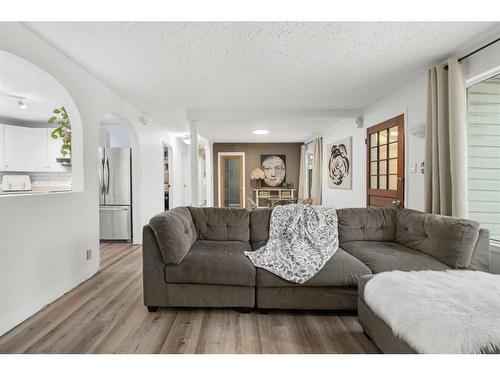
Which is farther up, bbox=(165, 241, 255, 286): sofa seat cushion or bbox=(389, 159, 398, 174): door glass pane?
bbox=(389, 159, 398, 174): door glass pane

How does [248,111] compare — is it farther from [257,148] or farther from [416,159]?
[257,148]

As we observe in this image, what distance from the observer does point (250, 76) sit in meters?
3.12

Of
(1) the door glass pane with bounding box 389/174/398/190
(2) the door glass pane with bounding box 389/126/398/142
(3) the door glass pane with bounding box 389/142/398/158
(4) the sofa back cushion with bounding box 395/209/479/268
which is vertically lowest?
(4) the sofa back cushion with bounding box 395/209/479/268

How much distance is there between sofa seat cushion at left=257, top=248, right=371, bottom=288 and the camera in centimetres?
214

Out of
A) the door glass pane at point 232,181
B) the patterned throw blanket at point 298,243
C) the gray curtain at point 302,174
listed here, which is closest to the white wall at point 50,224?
the patterned throw blanket at point 298,243

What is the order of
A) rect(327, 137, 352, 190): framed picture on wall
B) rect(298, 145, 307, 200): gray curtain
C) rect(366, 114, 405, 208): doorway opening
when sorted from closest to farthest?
rect(366, 114, 405, 208): doorway opening
rect(327, 137, 352, 190): framed picture on wall
rect(298, 145, 307, 200): gray curtain

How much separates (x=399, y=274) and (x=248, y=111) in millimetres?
3593

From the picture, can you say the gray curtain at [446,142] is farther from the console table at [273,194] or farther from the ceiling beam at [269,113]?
the console table at [273,194]

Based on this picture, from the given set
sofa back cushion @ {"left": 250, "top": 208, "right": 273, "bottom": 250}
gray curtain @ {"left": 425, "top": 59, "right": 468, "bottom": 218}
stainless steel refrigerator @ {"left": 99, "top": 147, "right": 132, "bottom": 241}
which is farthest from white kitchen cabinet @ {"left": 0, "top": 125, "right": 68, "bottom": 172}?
gray curtain @ {"left": 425, "top": 59, "right": 468, "bottom": 218}

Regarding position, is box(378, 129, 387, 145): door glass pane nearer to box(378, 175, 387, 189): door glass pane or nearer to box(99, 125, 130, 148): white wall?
box(378, 175, 387, 189): door glass pane

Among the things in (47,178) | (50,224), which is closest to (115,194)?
(47,178)

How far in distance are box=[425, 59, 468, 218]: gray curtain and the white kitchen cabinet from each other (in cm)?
595

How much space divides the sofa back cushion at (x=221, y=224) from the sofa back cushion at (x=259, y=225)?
0.06 m

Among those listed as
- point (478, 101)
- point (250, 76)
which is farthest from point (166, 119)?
point (478, 101)
